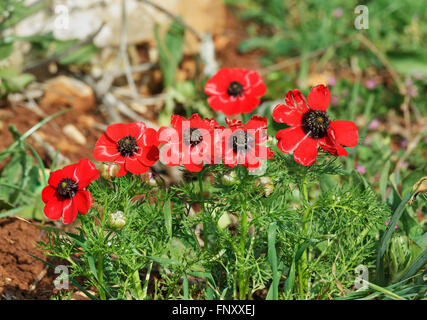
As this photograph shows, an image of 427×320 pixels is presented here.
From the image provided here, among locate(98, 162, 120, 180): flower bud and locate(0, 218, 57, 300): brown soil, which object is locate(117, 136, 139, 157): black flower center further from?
locate(0, 218, 57, 300): brown soil

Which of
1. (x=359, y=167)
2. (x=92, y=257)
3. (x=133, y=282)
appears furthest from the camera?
(x=359, y=167)

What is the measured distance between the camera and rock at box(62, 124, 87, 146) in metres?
2.22

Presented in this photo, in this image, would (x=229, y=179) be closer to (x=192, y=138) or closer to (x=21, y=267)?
(x=192, y=138)

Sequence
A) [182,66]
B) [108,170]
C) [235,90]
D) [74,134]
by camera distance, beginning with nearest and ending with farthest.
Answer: [108,170], [235,90], [74,134], [182,66]

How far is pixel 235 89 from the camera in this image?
1349 mm

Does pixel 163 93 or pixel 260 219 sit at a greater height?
pixel 163 93

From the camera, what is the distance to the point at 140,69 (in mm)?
2721

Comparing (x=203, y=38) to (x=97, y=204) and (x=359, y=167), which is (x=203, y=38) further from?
(x=97, y=204)

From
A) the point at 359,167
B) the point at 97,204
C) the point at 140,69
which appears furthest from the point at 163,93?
the point at 97,204

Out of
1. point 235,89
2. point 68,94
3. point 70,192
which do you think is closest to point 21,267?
point 70,192

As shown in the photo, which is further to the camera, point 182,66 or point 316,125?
point 182,66

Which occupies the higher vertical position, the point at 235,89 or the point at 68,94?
the point at 68,94

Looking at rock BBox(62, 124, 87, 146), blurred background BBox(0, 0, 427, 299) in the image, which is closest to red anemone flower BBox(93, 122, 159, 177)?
blurred background BBox(0, 0, 427, 299)
